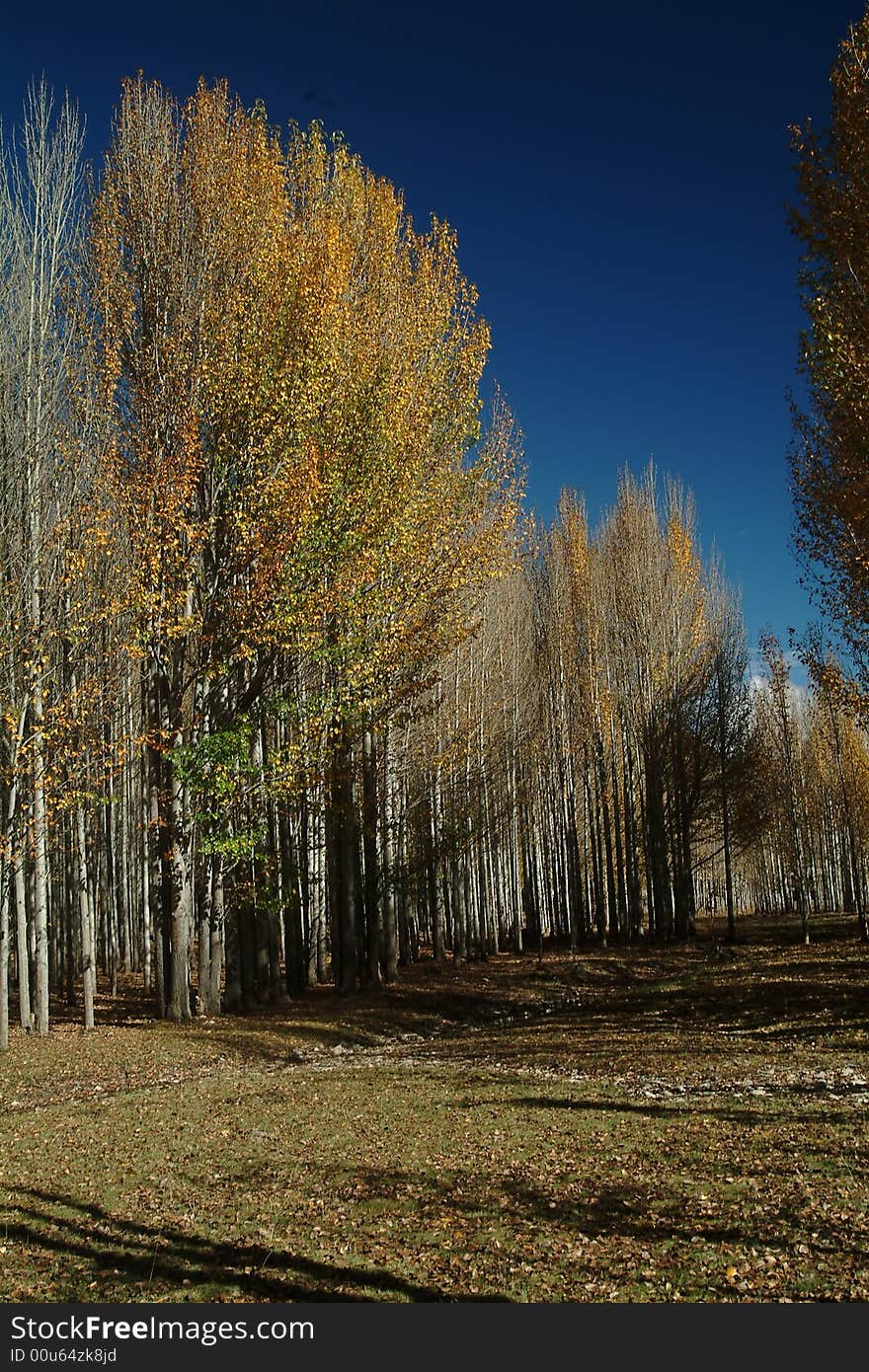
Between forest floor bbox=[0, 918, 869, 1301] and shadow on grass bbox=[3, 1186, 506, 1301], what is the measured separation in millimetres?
19

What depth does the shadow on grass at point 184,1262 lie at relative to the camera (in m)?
4.89

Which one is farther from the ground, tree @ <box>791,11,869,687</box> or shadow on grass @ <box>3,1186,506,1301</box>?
tree @ <box>791,11,869,687</box>

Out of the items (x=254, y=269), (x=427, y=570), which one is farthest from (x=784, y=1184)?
(x=254, y=269)

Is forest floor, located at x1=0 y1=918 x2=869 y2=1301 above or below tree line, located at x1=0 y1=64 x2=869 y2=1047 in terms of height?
below

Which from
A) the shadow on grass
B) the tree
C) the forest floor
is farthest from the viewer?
the tree

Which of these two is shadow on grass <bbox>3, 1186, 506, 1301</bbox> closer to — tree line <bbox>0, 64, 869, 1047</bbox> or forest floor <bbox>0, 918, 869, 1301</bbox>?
forest floor <bbox>0, 918, 869, 1301</bbox>

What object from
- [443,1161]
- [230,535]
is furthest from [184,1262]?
[230,535]

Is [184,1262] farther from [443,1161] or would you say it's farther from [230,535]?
[230,535]

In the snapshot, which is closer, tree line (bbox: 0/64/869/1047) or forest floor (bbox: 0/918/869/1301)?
forest floor (bbox: 0/918/869/1301)

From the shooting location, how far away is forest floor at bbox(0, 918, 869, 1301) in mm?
5035

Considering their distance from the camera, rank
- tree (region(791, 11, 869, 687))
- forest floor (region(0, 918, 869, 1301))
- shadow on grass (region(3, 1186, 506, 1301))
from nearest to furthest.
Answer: shadow on grass (region(3, 1186, 506, 1301)), forest floor (region(0, 918, 869, 1301)), tree (region(791, 11, 869, 687))

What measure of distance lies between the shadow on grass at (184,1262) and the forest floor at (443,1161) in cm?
2

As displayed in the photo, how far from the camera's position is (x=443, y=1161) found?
7219 mm

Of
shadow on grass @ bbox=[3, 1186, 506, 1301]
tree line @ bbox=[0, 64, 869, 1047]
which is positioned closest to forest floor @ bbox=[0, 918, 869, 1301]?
shadow on grass @ bbox=[3, 1186, 506, 1301]
